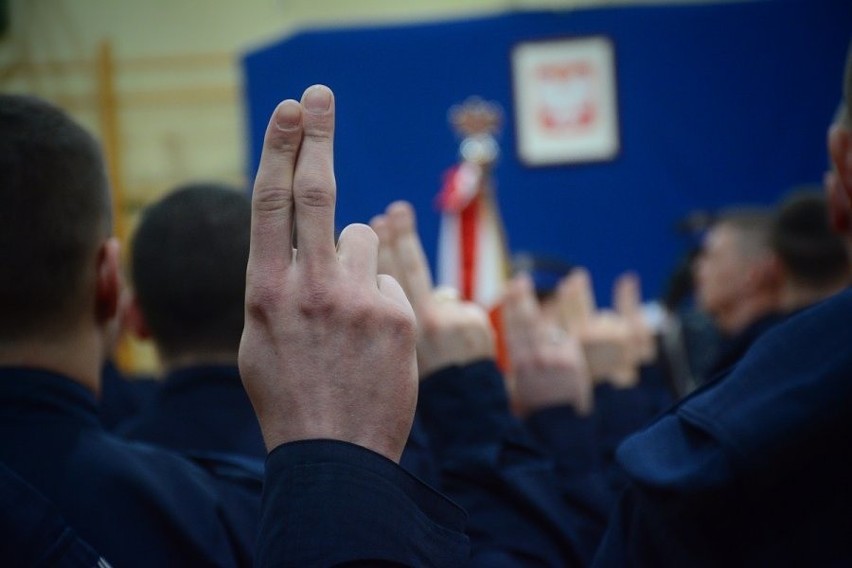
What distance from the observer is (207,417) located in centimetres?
160

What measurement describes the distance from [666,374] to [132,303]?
224cm

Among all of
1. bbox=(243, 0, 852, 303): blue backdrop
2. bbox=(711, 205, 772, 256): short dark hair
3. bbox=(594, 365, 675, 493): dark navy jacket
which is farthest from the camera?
bbox=(243, 0, 852, 303): blue backdrop

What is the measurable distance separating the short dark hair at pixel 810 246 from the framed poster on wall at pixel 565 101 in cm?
387

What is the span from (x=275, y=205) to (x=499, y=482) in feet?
1.91

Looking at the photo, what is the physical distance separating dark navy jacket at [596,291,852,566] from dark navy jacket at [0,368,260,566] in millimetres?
Result: 466

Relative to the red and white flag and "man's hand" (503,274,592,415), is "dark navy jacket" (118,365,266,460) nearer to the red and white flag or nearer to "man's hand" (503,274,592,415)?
"man's hand" (503,274,592,415)

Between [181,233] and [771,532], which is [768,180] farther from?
[771,532]

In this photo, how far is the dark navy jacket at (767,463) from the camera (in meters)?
0.68

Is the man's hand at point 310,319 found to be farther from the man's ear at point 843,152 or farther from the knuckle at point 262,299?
the man's ear at point 843,152

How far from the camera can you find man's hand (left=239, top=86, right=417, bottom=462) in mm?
702

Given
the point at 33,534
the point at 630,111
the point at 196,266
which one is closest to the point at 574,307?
the point at 196,266

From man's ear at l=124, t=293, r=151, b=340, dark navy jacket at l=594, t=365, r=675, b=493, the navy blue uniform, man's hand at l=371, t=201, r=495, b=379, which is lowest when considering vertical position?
dark navy jacket at l=594, t=365, r=675, b=493

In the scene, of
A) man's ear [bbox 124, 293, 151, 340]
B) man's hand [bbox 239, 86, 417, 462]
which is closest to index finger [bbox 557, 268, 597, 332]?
man's ear [bbox 124, 293, 151, 340]

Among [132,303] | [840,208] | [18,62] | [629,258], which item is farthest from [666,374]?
[18,62]
